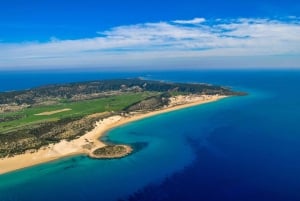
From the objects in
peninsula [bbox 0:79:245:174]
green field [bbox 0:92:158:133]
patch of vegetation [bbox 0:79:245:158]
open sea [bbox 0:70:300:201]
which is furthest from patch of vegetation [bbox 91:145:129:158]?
green field [bbox 0:92:158:133]

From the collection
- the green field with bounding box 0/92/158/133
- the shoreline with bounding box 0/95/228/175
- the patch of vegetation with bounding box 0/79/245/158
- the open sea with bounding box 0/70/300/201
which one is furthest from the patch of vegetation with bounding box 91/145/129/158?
the green field with bounding box 0/92/158/133

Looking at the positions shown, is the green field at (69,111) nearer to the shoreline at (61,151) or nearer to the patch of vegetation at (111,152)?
the shoreline at (61,151)

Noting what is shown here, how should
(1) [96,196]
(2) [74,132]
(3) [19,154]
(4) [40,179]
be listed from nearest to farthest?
(1) [96,196] → (4) [40,179] → (3) [19,154] → (2) [74,132]

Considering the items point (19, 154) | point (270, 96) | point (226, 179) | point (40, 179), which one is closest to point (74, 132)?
point (19, 154)

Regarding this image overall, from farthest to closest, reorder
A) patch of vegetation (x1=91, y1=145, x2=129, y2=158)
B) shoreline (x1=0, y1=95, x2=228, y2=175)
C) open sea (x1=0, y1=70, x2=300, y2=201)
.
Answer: patch of vegetation (x1=91, y1=145, x2=129, y2=158)
shoreline (x1=0, y1=95, x2=228, y2=175)
open sea (x1=0, y1=70, x2=300, y2=201)

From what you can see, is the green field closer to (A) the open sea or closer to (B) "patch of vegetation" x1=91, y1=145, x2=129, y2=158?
(A) the open sea

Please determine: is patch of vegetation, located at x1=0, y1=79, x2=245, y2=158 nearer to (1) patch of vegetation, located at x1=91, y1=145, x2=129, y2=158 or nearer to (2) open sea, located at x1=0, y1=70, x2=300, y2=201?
(1) patch of vegetation, located at x1=91, y1=145, x2=129, y2=158

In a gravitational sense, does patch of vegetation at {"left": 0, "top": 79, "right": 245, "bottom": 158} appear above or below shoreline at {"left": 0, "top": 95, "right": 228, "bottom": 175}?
above

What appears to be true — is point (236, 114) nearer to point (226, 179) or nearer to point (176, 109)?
point (176, 109)

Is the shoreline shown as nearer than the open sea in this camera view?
No

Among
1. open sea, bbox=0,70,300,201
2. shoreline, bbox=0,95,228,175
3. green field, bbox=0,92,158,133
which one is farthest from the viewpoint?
green field, bbox=0,92,158,133
